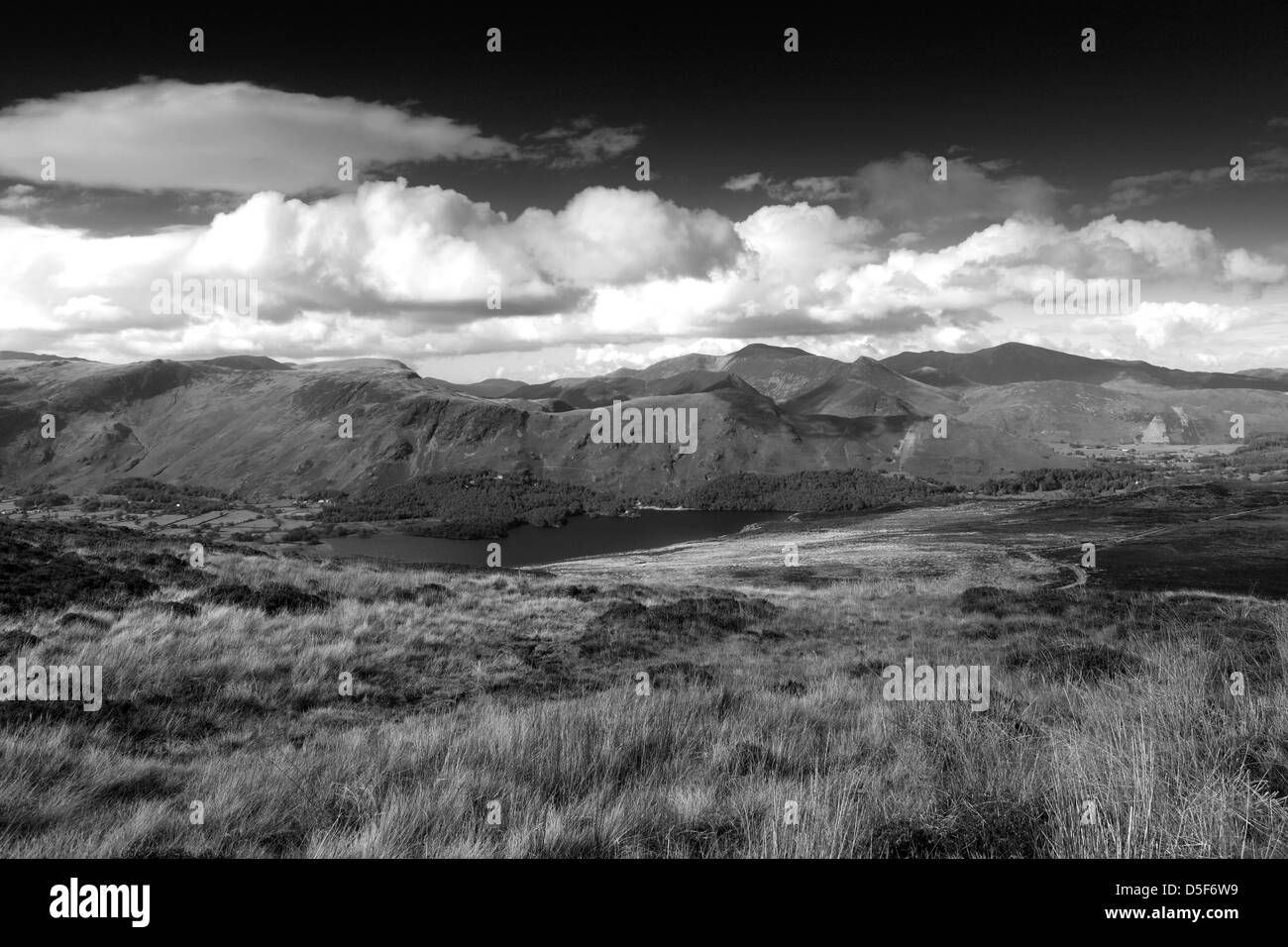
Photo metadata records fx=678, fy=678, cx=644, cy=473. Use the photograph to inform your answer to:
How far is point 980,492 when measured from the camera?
193 metres

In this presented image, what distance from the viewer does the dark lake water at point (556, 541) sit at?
469 feet

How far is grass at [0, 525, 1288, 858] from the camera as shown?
15.5ft

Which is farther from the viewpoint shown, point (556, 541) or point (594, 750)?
point (556, 541)

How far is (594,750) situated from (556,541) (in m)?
160

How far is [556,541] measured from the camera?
541 feet

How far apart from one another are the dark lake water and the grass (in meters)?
116

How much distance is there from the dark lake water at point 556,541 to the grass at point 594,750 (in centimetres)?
11638

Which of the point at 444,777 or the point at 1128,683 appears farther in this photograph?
the point at 1128,683

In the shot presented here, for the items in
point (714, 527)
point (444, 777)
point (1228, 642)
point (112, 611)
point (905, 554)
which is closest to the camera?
point (444, 777)

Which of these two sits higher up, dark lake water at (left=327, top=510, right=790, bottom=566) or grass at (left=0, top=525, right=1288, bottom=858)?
grass at (left=0, top=525, right=1288, bottom=858)

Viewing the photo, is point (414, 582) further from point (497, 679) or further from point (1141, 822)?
point (1141, 822)
